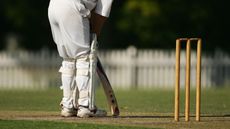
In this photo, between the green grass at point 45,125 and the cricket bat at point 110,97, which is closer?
the green grass at point 45,125

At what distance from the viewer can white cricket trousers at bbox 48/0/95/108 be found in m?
12.8

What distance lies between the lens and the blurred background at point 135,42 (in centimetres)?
2891

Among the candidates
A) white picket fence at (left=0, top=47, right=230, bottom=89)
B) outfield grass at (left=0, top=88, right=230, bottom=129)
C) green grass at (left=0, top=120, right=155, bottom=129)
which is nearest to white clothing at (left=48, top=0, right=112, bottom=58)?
outfield grass at (left=0, top=88, right=230, bottom=129)

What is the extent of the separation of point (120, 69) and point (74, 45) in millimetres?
16119

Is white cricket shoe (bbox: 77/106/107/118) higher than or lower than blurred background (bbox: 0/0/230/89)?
lower

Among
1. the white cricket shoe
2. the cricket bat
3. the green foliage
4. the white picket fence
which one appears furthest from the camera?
the green foliage

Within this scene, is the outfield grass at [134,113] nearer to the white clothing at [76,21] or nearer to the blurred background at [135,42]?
the white clothing at [76,21]

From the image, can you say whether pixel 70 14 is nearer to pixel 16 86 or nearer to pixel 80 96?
pixel 80 96

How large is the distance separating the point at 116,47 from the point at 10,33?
12.1 m

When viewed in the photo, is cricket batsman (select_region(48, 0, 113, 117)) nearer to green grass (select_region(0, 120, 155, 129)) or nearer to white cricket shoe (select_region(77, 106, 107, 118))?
white cricket shoe (select_region(77, 106, 107, 118))

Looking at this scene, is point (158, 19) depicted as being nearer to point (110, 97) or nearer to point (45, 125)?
point (110, 97)

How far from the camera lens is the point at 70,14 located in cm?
1283

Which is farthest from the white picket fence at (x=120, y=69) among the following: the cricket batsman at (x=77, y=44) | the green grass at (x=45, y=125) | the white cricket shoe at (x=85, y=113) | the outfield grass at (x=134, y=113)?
the green grass at (x=45, y=125)

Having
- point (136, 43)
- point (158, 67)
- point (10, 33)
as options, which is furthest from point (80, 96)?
point (10, 33)
